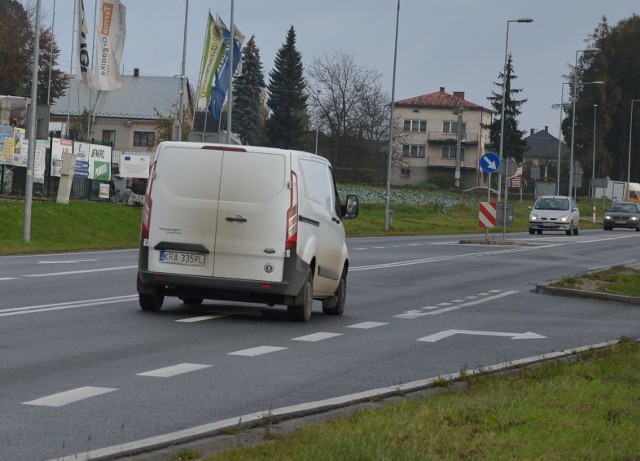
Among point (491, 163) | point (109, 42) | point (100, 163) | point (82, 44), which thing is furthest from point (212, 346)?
point (109, 42)

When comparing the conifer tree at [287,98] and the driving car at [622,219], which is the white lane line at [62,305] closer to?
the driving car at [622,219]

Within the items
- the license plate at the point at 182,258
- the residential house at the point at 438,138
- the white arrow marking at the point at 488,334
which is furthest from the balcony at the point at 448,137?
the license plate at the point at 182,258

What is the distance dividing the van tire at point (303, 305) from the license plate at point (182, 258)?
1.21m

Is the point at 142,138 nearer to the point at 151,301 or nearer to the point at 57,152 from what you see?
the point at 57,152

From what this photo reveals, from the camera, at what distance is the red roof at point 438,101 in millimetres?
168000

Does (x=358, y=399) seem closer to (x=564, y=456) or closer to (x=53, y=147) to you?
(x=564, y=456)

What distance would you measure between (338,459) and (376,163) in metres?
120

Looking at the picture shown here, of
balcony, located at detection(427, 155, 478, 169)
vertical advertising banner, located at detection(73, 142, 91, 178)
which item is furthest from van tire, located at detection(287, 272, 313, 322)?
balcony, located at detection(427, 155, 478, 169)

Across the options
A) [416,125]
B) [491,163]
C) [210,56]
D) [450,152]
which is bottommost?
[491,163]

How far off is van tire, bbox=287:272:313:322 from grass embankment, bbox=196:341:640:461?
18.6 feet

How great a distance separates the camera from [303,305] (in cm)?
1627

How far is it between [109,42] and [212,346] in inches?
1621

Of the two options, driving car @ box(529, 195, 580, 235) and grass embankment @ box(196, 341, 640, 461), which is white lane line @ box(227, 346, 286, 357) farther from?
driving car @ box(529, 195, 580, 235)

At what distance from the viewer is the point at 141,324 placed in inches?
595
